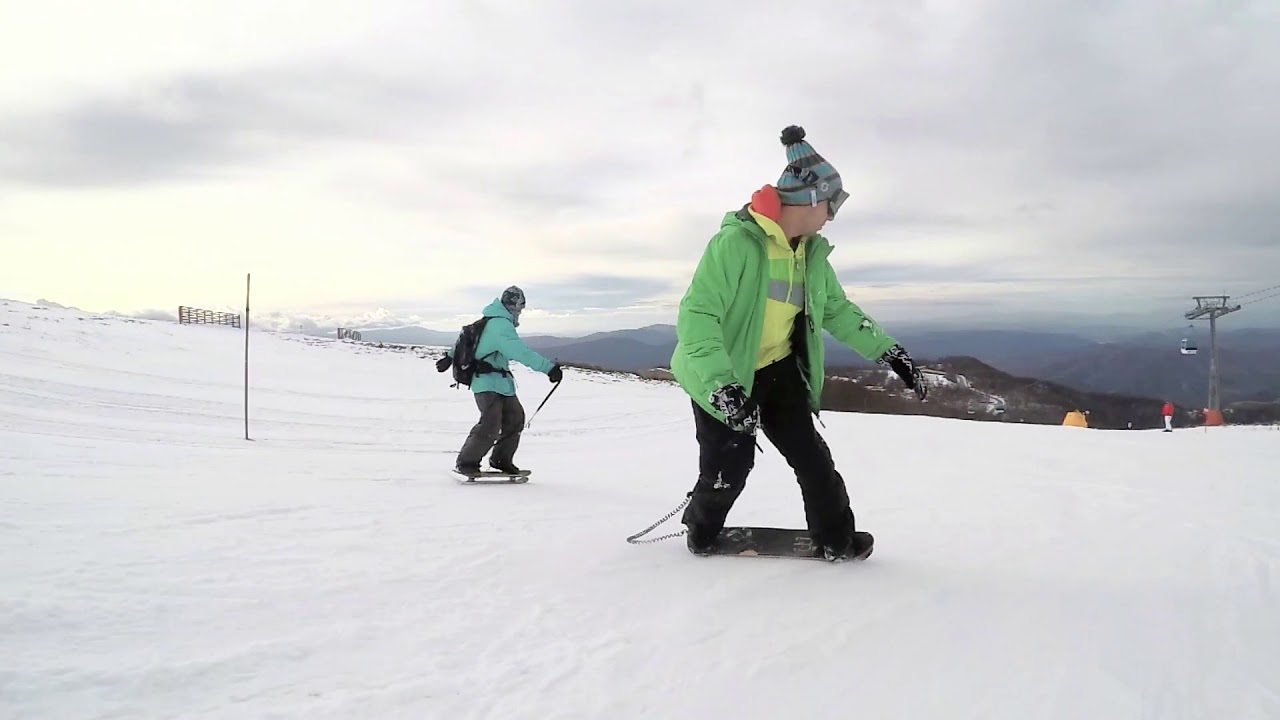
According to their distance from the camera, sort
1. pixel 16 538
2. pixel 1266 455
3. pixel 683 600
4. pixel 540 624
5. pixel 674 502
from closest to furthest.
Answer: pixel 540 624
pixel 683 600
pixel 16 538
pixel 674 502
pixel 1266 455

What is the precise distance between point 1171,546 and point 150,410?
48.3 ft

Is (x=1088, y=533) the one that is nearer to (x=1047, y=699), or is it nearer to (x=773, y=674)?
(x=1047, y=699)

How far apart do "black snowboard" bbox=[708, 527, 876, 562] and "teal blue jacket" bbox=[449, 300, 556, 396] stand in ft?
10.4

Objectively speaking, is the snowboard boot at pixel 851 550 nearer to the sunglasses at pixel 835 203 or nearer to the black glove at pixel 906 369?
the black glove at pixel 906 369

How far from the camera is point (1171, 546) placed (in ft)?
13.2

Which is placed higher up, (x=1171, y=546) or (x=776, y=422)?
(x=776, y=422)

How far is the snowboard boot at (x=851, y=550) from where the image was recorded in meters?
Result: 3.47

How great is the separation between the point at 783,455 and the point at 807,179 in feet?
4.45

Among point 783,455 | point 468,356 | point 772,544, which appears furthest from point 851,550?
point 468,356

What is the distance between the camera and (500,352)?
6734mm

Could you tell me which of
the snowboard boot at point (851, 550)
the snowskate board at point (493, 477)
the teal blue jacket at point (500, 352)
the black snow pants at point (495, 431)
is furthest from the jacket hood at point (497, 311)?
the snowboard boot at point (851, 550)

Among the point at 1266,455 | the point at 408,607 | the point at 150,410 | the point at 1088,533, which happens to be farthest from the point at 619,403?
the point at 408,607

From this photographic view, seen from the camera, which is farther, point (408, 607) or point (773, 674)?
point (408, 607)

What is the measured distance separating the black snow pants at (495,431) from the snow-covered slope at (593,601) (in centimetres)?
65
